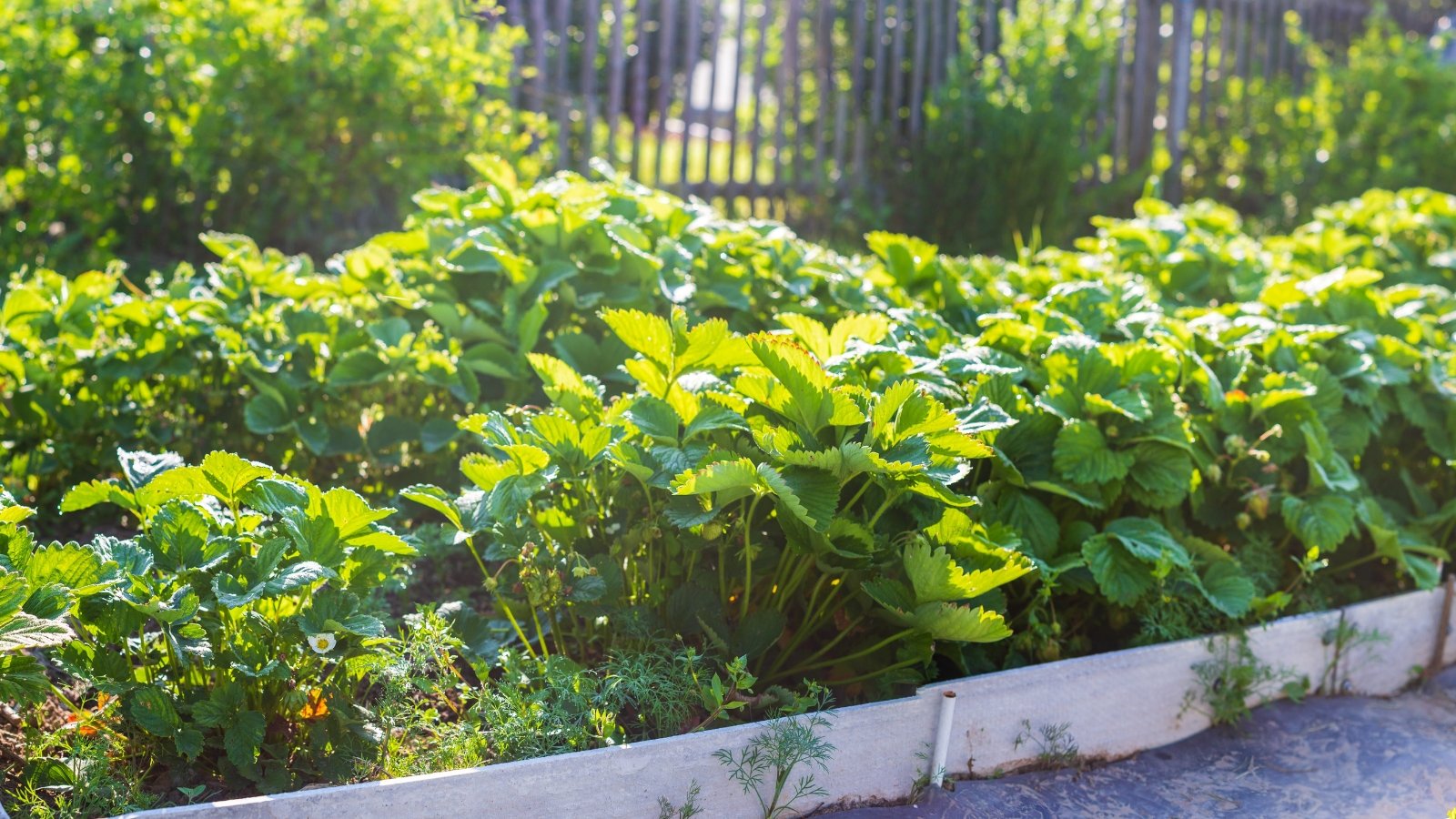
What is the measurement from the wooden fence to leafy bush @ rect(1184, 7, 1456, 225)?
339 mm

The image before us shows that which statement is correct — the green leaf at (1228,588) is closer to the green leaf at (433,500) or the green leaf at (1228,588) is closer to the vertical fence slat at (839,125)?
the green leaf at (433,500)

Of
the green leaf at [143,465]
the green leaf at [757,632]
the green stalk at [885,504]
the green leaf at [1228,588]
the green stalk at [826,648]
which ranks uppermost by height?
the green leaf at [143,465]

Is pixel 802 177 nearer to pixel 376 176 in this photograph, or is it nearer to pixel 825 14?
pixel 825 14

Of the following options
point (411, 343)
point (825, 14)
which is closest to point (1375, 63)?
point (825, 14)

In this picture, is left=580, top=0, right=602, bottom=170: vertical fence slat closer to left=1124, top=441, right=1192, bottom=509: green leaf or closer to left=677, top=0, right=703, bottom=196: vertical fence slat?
left=677, top=0, right=703, bottom=196: vertical fence slat

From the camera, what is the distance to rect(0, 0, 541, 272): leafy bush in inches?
184

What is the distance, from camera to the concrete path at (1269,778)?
236cm

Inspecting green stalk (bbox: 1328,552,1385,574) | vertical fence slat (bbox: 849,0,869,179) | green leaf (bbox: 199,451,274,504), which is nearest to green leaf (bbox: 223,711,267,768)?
green leaf (bbox: 199,451,274,504)

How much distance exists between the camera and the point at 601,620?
7.64 ft

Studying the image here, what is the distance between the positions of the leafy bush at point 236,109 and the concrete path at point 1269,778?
3414mm

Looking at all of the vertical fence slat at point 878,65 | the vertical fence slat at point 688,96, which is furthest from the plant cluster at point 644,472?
the vertical fence slat at point 878,65

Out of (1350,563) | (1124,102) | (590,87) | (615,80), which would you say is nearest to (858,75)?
(615,80)

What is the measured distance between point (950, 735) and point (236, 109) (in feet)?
12.3

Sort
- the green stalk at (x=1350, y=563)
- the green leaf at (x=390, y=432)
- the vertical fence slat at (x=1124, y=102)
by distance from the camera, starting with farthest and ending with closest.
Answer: the vertical fence slat at (x=1124, y=102), the green stalk at (x=1350, y=563), the green leaf at (x=390, y=432)
